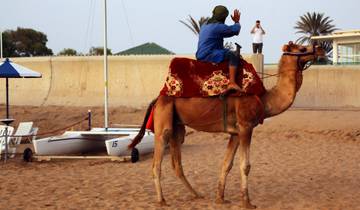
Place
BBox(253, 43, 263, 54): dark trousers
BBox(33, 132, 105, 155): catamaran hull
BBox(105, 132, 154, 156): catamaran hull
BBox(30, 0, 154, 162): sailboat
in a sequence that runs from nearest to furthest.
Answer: BBox(105, 132, 154, 156): catamaran hull
BBox(30, 0, 154, 162): sailboat
BBox(33, 132, 105, 155): catamaran hull
BBox(253, 43, 263, 54): dark trousers

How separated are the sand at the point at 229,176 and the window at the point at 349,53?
18.4m

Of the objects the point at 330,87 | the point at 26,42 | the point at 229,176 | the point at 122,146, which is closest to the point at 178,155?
the point at 229,176

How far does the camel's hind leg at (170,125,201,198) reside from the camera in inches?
404

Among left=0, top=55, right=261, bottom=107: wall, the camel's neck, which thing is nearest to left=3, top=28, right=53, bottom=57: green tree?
left=0, top=55, right=261, bottom=107: wall

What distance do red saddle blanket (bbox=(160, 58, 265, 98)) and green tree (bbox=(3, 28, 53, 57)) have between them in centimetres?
6735

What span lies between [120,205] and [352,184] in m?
4.76

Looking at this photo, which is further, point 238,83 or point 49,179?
point 49,179

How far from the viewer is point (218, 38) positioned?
9.73 m

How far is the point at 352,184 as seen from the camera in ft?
39.2

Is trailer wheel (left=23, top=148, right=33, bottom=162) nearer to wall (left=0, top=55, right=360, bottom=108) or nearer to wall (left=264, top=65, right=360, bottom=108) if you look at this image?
wall (left=0, top=55, right=360, bottom=108)

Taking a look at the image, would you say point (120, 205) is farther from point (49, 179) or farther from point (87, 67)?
point (87, 67)

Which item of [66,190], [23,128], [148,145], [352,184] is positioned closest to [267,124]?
[148,145]

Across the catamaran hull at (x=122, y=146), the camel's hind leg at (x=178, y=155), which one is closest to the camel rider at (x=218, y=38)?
the camel's hind leg at (x=178, y=155)

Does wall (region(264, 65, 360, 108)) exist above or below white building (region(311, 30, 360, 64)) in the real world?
below
